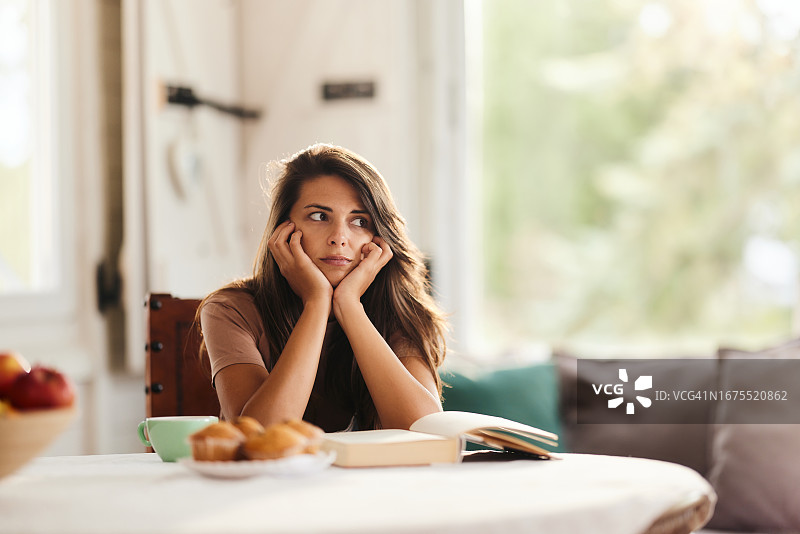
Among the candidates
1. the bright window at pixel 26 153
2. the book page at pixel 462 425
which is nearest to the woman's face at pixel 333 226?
the book page at pixel 462 425

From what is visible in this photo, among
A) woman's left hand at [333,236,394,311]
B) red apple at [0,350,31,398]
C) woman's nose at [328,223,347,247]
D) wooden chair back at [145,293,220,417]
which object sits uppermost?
woman's nose at [328,223,347,247]

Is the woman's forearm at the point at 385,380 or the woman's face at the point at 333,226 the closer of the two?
the woman's forearm at the point at 385,380

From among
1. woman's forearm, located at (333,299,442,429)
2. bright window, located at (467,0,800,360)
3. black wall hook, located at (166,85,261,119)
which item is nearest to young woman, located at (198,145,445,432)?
woman's forearm, located at (333,299,442,429)

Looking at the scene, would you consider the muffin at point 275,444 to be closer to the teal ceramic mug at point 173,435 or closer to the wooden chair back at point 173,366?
the teal ceramic mug at point 173,435

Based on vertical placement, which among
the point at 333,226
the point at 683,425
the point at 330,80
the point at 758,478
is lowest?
the point at 758,478

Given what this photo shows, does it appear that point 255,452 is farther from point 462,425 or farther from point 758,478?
point 758,478

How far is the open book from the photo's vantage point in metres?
1.25

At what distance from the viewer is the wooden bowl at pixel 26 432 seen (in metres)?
1.03

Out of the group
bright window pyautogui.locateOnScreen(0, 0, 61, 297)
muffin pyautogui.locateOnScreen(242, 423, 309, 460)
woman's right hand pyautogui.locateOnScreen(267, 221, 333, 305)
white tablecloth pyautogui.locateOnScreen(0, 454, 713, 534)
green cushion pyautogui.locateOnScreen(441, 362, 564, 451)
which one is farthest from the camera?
bright window pyautogui.locateOnScreen(0, 0, 61, 297)

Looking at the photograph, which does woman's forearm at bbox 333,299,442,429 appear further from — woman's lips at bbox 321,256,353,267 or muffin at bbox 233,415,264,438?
muffin at bbox 233,415,264,438

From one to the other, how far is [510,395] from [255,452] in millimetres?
1699

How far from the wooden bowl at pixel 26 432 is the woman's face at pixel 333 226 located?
861mm

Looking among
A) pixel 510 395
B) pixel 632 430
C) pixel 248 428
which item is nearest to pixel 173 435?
pixel 248 428

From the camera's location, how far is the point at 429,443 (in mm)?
1275
